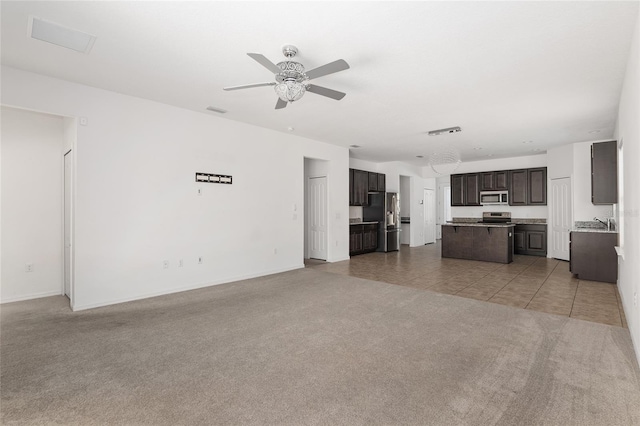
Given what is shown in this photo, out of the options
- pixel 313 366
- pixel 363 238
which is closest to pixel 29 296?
pixel 313 366

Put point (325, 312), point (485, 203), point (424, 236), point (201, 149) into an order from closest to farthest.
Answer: point (325, 312), point (201, 149), point (485, 203), point (424, 236)

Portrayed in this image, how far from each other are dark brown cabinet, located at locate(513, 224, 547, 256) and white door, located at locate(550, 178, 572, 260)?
1.26 ft

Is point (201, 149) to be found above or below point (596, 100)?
below

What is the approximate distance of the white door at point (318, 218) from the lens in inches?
309

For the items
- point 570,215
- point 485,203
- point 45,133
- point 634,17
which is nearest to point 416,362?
point 634,17

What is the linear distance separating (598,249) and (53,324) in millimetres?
8293

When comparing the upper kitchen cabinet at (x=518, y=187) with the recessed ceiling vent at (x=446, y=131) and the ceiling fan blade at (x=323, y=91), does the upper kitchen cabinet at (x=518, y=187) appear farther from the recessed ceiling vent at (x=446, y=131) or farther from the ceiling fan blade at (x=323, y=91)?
the ceiling fan blade at (x=323, y=91)

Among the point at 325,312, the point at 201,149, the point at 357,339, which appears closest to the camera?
the point at 357,339

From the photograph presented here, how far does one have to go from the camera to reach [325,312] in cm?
401

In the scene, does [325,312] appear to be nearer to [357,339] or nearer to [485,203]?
[357,339]

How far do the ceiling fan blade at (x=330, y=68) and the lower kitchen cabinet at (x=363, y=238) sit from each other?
6033mm

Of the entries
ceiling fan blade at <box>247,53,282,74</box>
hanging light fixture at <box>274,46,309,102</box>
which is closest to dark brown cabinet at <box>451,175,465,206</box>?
hanging light fixture at <box>274,46,309,102</box>

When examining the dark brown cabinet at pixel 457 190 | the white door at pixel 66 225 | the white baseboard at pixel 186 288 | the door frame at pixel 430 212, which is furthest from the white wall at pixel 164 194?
the door frame at pixel 430 212

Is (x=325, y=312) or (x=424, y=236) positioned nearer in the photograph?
(x=325, y=312)
